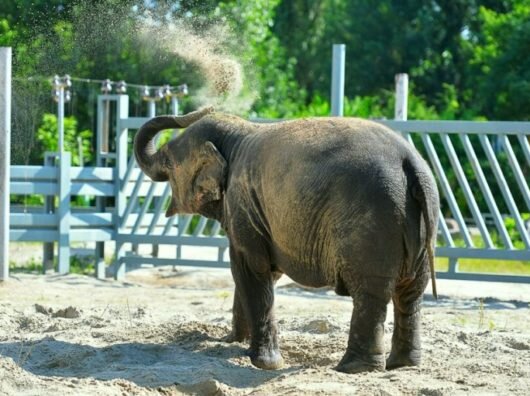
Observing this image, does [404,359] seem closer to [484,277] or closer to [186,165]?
[186,165]

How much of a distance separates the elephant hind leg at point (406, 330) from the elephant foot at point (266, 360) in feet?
2.32

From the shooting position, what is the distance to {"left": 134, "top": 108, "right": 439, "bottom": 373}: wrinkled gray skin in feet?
21.9

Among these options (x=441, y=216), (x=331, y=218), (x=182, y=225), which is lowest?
(x=182, y=225)

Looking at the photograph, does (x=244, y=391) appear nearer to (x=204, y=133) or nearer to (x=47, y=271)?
(x=204, y=133)

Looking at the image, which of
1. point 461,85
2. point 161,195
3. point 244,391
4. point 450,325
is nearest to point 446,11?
point 461,85

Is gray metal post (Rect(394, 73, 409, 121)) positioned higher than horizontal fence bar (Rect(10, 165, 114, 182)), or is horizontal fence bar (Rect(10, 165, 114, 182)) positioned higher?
gray metal post (Rect(394, 73, 409, 121))

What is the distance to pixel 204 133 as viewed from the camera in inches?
323

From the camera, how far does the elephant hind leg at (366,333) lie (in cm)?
673

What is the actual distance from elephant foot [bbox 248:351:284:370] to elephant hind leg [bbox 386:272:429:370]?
707 millimetres

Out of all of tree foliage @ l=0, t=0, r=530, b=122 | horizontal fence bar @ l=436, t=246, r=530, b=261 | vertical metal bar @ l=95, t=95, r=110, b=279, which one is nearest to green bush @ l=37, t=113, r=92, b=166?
tree foliage @ l=0, t=0, r=530, b=122

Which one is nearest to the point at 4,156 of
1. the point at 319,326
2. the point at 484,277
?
the point at 319,326

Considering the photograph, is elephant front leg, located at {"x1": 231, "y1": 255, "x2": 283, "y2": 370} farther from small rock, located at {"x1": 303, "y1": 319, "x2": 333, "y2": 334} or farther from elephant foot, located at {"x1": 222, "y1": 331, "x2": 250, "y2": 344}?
small rock, located at {"x1": 303, "y1": 319, "x2": 333, "y2": 334}

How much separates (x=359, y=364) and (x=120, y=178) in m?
7.84

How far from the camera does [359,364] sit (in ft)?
A: 22.4
